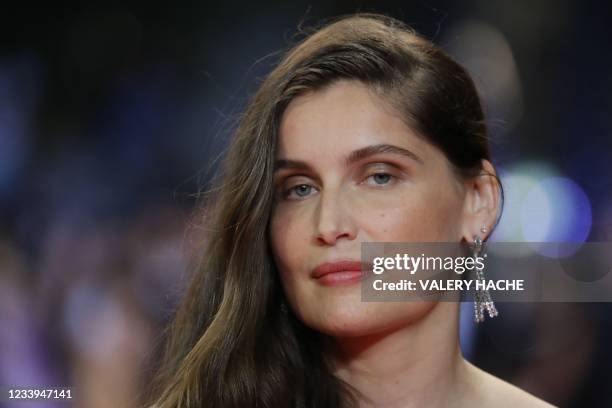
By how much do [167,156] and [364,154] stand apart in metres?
0.84

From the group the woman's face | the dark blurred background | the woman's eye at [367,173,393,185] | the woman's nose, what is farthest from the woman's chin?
the dark blurred background

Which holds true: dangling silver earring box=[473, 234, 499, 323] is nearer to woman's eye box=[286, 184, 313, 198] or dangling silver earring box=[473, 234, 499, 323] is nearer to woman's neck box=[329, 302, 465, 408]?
woman's neck box=[329, 302, 465, 408]

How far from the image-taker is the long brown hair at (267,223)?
165 centimetres

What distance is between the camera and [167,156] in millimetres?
2285

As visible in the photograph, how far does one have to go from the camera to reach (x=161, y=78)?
2.29 m

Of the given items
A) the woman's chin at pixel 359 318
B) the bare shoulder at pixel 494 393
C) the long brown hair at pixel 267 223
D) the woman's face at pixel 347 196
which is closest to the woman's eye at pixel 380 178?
the woman's face at pixel 347 196

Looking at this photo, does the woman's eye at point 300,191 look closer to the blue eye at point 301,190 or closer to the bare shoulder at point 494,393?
the blue eye at point 301,190

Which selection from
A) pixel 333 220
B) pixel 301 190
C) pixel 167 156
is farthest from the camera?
pixel 167 156

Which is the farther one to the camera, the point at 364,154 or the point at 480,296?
the point at 480,296

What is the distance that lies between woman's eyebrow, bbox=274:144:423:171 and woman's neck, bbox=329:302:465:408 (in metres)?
0.32

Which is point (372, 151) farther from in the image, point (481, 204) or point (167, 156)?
point (167, 156)

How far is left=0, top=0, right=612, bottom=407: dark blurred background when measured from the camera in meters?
2.08

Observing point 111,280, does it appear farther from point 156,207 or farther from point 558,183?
point 558,183

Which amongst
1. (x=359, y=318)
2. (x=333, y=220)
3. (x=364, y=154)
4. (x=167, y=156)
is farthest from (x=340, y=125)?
(x=167, y=156)
